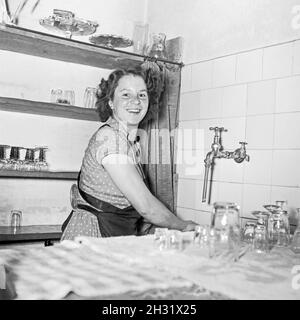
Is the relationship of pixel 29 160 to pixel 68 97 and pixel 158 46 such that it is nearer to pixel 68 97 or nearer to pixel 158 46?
pixel 68 97

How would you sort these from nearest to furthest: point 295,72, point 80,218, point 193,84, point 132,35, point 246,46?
point 80,218 → point 295,72 → point 246,46 → point 193,84 → point 132,35

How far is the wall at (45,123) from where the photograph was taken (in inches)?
91.6

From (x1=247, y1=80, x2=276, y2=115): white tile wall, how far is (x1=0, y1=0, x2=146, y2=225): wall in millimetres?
969

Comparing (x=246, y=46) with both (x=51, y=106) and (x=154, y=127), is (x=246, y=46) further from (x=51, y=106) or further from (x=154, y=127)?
(x=51, y=106)

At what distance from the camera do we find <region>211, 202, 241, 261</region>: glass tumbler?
1084 millimetres

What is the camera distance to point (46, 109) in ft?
7.35

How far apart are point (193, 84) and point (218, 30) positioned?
0.33 m

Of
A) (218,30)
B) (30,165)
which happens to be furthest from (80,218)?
(218,30)

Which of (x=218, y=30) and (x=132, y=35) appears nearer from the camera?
(x=218, y=30)

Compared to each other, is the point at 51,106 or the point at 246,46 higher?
the point at 246,46

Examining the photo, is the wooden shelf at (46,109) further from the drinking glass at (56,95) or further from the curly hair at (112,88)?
the curly hair at (112,88)

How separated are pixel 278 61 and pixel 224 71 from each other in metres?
0.35

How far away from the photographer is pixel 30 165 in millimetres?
2234
